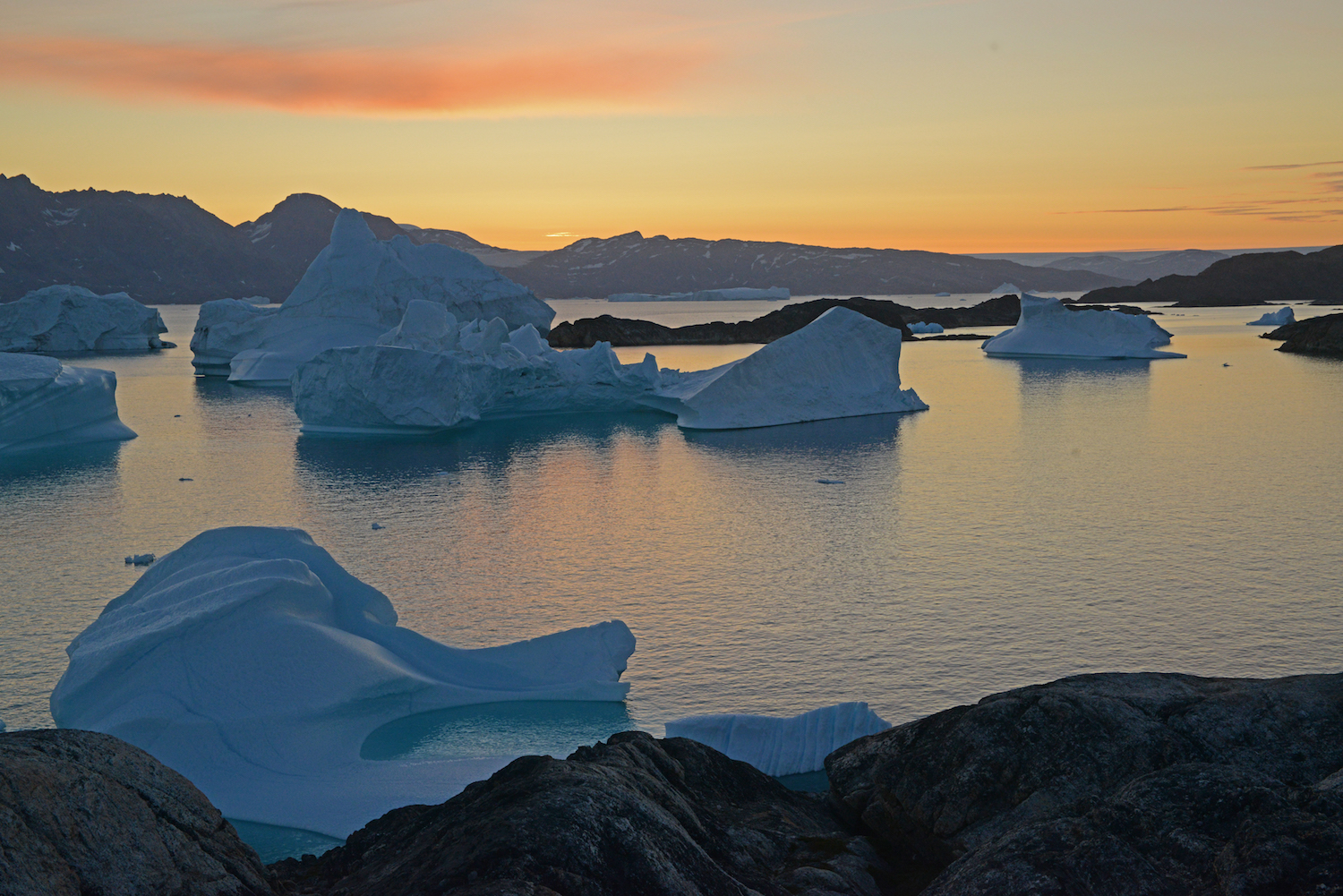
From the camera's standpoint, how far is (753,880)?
10.5 ft

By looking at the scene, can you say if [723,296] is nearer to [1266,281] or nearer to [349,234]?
[1266,281]

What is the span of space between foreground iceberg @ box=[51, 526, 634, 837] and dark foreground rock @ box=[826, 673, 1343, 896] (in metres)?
2.82

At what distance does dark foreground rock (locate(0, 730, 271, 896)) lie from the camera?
2.36 meters

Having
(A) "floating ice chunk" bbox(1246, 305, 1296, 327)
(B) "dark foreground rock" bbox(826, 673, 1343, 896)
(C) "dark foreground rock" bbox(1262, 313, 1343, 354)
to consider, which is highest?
(A) "floating ice chunk" bbox(1246, 305, 1296, 327)

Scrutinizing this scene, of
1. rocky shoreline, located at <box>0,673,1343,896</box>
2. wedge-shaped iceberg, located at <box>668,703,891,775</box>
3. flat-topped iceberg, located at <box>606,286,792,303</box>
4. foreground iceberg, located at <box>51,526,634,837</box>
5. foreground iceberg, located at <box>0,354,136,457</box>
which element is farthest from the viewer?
flat-topped iceberg, located at <box>606,286,792,303</box>

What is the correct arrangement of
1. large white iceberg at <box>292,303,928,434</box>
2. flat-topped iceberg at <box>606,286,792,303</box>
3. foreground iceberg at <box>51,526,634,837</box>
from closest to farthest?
1. foreground iceberg at <box>51,526,634,837</box>
2. large white iceberg at <box>292,303,928,434</box>
3. flat-topped iceberg at <box>606,286,792,303</box>

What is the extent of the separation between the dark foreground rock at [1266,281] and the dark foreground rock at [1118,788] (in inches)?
3830

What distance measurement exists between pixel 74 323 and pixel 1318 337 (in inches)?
1969

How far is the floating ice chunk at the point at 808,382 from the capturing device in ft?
70.0

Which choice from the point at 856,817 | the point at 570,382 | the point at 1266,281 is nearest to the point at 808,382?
the point at 570,382

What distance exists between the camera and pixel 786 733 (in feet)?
20.2

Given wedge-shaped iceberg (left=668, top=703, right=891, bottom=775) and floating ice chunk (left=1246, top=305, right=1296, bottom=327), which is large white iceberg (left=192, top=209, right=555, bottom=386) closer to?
wedge-shaped iceberg (left=668, top=703, right=891, bottom=775)

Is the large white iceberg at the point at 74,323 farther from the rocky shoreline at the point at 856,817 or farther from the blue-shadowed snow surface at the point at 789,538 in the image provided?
the rocky shoreline at the point at 856,817

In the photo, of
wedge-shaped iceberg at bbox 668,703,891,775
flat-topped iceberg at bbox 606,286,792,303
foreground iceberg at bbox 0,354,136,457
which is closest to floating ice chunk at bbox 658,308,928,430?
foreground iceberg at bbox 0,354,136,457
